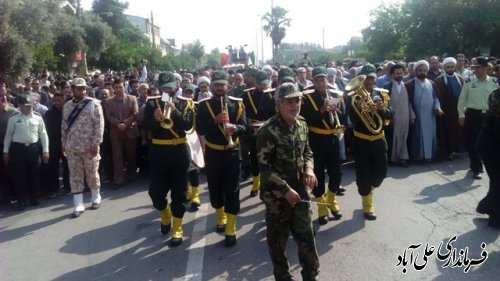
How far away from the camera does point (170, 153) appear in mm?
5605

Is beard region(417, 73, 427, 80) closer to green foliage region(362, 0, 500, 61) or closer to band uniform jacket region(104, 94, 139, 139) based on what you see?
band uniform jacket region(104, 94, 139, 139)

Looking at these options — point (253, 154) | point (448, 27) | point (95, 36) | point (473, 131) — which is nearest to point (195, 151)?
point (253, 154)

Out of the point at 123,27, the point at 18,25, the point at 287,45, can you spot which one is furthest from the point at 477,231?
the point at 287,45

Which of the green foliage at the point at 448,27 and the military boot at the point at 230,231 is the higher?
the green foliage at the point at 448,27

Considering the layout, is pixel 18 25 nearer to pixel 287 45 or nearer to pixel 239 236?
pixel 239 236

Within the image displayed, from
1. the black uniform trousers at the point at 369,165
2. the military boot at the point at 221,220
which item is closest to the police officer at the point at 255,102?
the military boot at the point at 221,220

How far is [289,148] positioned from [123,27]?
209 feet

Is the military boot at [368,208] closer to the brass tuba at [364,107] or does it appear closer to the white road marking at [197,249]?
the brass tuba at [364,107]

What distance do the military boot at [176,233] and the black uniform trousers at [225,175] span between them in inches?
22.1

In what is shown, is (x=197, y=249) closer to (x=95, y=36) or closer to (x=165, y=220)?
(x=165, y=220)

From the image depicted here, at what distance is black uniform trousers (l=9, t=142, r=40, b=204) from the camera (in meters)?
7.73

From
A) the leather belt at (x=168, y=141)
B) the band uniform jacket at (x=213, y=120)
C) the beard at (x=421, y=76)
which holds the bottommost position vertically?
the leather belt at (x=168, y=141)

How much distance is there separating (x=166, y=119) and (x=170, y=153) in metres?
0.44

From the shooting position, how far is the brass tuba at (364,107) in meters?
5.94
